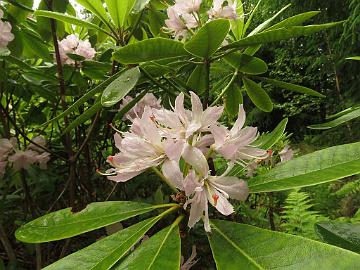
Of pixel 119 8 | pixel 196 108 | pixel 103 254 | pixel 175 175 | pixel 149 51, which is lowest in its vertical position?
pixel 103 254

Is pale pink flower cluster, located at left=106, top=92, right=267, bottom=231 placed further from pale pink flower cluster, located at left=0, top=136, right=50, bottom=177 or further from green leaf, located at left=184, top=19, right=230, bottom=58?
pale pink flower cluster, located at left=0, top=136, right=50, bottom=177

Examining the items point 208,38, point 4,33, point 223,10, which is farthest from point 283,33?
point 4,33

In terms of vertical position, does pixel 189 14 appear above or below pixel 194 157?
above

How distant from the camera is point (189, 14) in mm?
1087

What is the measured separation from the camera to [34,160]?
131cm

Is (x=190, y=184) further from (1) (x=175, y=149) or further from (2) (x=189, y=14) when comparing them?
(2) (x=189, y=14)

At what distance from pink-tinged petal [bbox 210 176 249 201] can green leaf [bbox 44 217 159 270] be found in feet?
0.44

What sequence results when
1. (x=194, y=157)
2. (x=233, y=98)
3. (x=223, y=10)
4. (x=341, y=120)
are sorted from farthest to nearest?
(x=233, y=98)
(x=223, y=10)
(x=341, y=120)
(x=194, y=157)

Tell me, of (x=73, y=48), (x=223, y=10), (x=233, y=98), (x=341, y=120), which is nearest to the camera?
(x=341, y=120)

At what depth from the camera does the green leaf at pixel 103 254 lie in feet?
1.91

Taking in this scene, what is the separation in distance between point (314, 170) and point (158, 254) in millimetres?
270

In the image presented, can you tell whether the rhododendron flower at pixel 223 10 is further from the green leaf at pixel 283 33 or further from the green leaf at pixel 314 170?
the green leaf at pixel 314 170

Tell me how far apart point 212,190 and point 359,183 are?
2.24 metres

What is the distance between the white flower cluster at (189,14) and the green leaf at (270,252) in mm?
624
